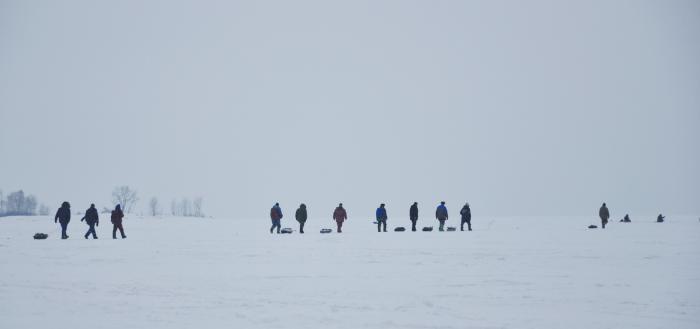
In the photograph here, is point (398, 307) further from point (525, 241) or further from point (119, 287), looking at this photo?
point (525, 241)

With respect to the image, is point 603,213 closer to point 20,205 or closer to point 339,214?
point 339,214

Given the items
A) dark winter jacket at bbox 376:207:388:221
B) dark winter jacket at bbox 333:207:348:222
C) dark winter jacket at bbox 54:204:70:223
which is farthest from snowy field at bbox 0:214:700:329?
dark winter jacket at bbox 376:207:388:221

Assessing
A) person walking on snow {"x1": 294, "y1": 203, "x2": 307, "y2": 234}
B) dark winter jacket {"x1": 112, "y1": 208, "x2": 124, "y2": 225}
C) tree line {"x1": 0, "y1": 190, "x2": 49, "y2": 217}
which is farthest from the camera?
tree line {"x1": 0, "y1": 190, "x2": 49, "y2": 217}

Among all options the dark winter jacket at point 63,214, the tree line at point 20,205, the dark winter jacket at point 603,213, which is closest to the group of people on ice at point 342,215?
the dark winter jacket at point 603,213

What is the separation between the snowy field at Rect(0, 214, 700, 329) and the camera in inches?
358

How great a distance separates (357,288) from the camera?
11898mm

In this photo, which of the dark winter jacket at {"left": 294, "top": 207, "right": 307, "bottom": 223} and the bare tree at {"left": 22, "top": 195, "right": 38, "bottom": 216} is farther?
the bare tree at {"left": 22, "top": 195, "right": 38, "bottom": 216}

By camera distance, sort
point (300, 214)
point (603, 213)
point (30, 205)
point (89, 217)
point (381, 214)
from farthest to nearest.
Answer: point (30, 205), point (603, 213), point (381, 214), point (300, 214), point (89, 217)

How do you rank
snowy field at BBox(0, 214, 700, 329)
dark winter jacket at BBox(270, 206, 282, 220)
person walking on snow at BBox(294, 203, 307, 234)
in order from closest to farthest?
snowy field at BBox(0, 214, 700, 329) → dark winter jacket at BBox(270, 206, 282, 220) → person walking on snow at BBox(294, 203, 307, 234)

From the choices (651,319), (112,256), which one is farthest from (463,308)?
(112,256)

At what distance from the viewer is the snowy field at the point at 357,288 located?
29.9 feet

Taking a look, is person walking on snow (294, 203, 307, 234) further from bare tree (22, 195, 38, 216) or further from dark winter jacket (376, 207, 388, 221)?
bare tree (22, 195, 38, 216)

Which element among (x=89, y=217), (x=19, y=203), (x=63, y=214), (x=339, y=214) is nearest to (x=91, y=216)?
(x=89, y=217)

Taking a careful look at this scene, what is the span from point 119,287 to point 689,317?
1010 cm
